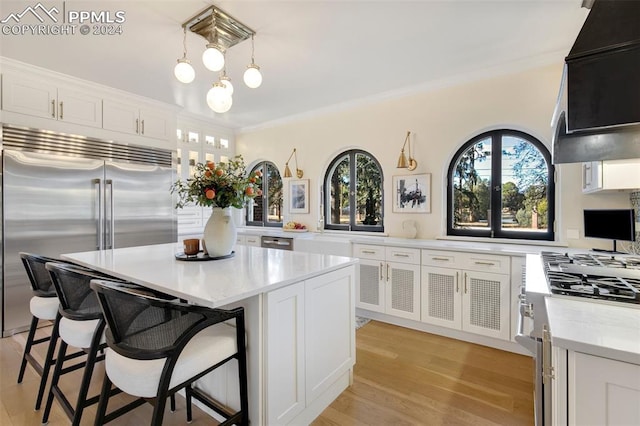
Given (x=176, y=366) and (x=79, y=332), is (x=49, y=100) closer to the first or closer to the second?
(x=79, y=332)

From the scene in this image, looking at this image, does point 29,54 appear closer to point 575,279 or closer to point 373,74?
point 373,74

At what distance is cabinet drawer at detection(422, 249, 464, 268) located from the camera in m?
2.95

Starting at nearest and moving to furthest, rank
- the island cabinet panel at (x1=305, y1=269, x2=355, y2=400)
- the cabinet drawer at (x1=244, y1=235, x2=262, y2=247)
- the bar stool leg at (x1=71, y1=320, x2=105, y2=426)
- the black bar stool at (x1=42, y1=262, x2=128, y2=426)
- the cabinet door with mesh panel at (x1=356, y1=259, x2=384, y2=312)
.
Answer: the bar stool leg at (x1=71, y1=320, x2=105, y2=426) < the black bar stool at (x1=42, y1=262, x2=128, y2=426) < the island cabinet panel at (x1=305, y1=269, x2=355, y2=400) < the cabinet door with mesh panel at (x1=356, y1=259, x2=384, y2=312) < the cabinet drawer at (x1=244, y1=235, x2=262, y2=247)

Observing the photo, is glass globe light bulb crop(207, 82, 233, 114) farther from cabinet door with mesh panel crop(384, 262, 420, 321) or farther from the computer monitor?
the computer monitor

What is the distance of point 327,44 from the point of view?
2.65 m

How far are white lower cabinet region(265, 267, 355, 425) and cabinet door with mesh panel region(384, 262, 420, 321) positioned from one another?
126 cm

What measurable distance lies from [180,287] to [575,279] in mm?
2010

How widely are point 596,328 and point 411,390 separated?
149 cm

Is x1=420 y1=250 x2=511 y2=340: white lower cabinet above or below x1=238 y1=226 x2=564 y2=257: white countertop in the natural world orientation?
below

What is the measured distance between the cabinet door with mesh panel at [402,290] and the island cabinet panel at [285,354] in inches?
71.3

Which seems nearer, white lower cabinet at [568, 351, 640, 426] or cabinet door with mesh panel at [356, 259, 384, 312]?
white lower cabinet at [568, 351, 640, 426]

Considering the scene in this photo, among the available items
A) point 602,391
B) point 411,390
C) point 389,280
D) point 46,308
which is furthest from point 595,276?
point 46,308

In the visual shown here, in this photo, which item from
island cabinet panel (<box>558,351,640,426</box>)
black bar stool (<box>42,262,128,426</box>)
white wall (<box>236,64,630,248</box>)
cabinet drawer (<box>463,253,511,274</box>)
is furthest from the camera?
white wall (<box>236,64,630,248</box>)

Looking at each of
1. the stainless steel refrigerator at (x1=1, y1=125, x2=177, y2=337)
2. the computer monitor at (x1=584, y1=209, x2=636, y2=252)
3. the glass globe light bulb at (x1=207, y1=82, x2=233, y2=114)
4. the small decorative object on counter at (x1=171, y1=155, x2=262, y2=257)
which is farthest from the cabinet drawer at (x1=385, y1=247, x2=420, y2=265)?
the stainless steel refrigerator at (x1=1, y1=125, x2=177, y2=337)
